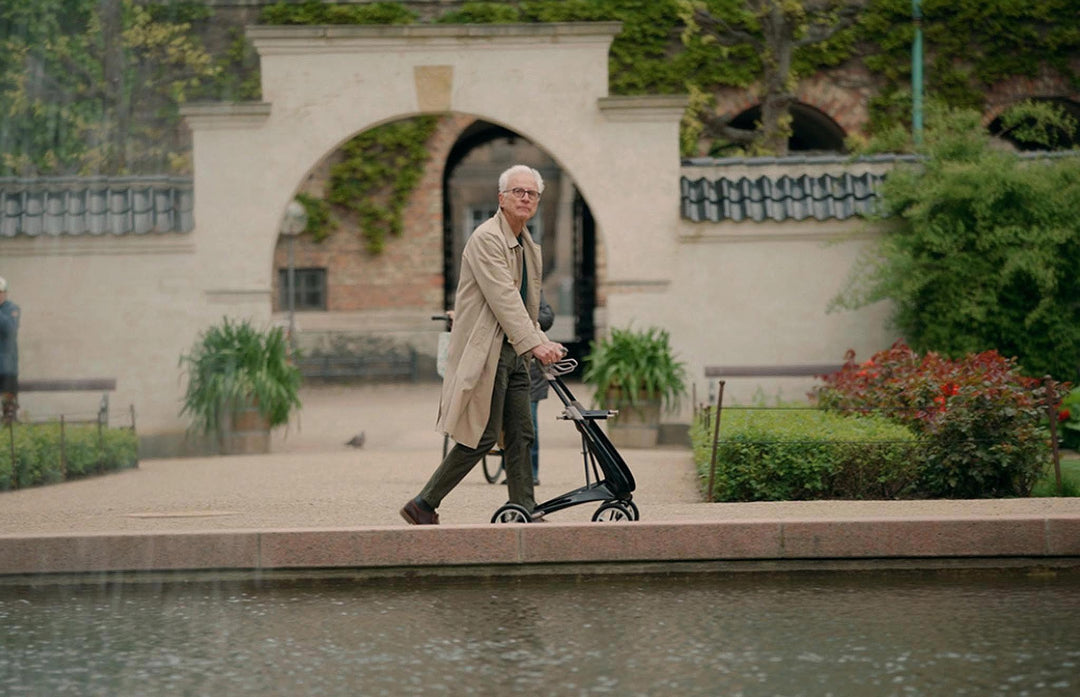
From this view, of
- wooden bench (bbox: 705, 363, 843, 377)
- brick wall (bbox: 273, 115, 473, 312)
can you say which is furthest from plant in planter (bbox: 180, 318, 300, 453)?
brick wall (bbox: 273, 115, 473, 312)

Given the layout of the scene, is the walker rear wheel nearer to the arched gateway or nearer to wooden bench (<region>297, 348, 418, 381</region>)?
the arched gateway

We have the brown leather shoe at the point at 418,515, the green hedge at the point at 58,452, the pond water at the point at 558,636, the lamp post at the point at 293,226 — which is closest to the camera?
Answer: the pond water at the point at 558,636

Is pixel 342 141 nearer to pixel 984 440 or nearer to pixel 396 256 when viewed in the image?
pixel 984 440

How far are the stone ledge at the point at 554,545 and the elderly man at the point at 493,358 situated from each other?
556 mm

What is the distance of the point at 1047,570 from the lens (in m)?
7.04

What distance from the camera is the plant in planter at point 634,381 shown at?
14.1 meters

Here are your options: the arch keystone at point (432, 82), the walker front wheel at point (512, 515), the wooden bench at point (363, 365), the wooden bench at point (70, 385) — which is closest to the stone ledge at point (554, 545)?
the walker front wheel at point (512, 515)

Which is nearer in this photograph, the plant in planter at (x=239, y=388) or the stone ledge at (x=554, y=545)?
the stone ledge at (x=554, y=545)

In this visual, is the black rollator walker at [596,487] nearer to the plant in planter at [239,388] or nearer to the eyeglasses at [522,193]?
the eyeglasses at [522,193]

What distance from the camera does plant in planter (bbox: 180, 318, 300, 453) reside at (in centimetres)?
1405

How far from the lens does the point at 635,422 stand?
1414 cm

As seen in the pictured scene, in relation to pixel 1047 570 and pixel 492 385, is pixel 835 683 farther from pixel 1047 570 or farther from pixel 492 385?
pixel 492 385

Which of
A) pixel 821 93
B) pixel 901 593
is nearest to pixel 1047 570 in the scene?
pixel 901 593

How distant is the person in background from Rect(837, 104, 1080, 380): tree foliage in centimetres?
765
